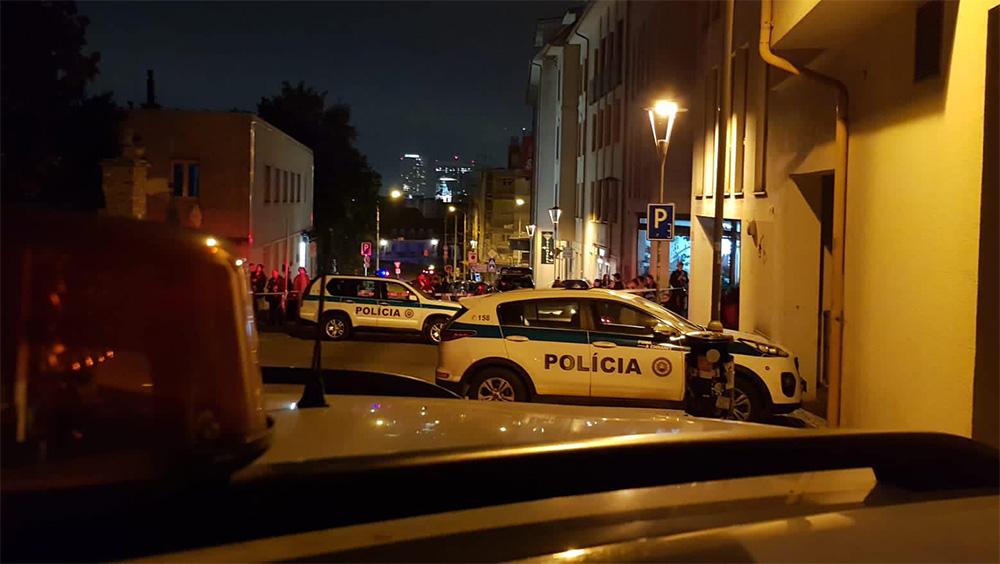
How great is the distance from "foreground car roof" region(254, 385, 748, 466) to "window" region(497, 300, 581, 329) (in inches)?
324

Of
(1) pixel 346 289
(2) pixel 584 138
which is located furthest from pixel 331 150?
(1) pixel 346 289

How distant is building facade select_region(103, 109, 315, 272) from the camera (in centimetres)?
412

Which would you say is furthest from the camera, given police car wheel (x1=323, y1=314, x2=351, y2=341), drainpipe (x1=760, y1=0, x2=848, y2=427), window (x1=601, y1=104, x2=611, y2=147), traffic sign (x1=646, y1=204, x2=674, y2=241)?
window (x1=601, y1=104, x2=611, y2=147)

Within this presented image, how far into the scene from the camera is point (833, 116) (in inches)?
501

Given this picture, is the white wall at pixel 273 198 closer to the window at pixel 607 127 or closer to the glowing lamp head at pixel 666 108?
the glowing lamp head at pixel 666 108

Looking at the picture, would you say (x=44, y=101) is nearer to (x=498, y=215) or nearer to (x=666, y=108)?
(x=666, y=108)

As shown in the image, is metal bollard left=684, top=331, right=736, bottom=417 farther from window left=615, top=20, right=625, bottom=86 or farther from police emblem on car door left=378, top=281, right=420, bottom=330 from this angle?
window left=615, top=20, right=625, bottom=86

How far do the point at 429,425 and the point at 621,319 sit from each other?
9.47 metres

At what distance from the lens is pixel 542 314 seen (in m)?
12.8

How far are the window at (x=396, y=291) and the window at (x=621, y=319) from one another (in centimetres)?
1150

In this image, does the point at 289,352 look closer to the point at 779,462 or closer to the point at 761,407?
the point at 761,407

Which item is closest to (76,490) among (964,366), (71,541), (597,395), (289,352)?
(71,541)

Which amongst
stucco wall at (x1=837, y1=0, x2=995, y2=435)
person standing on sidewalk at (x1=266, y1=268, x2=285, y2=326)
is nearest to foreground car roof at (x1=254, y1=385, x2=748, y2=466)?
person standing on sidewalk at (x1=266, y1=268, x2=285, y2=326)

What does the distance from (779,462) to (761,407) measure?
35.3 ft
